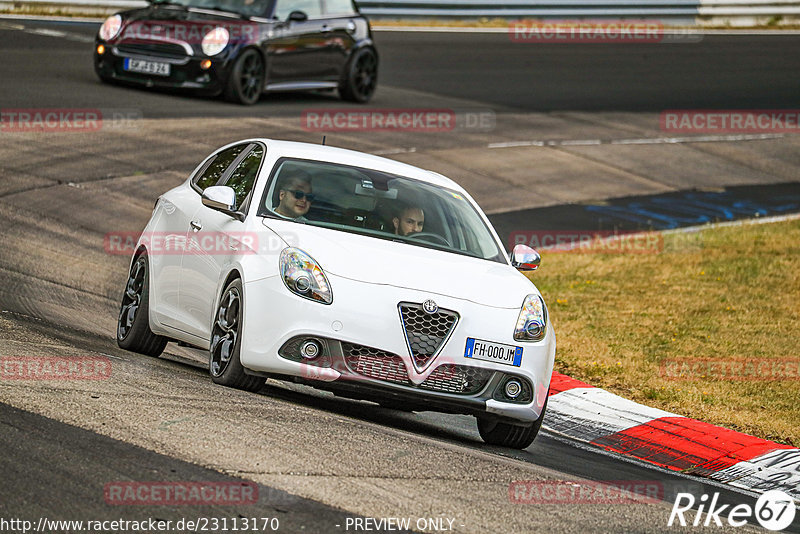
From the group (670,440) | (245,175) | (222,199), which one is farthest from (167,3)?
(670,440)

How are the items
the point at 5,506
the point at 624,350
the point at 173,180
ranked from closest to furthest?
the point at 5,506
the point at 624,350
the point at 173,180

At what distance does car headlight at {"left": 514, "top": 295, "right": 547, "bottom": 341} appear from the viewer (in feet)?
24.5

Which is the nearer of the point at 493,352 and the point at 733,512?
the point at 733,512

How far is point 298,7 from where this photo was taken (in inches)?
806

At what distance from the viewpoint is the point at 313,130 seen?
62.3 ft

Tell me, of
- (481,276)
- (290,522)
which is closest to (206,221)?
(481,276)

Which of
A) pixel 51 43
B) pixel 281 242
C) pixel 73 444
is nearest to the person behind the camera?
pixel 73 444

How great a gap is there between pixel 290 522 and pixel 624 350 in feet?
19.3

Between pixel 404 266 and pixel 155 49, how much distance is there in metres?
12.4

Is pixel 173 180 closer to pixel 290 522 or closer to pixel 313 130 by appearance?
pixel 313 130

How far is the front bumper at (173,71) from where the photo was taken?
19.0 m

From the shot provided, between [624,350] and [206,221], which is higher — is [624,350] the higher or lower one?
the lower one

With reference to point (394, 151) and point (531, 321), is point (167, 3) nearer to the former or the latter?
point (394, 151)

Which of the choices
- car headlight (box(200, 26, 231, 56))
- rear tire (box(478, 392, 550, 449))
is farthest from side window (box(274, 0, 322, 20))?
rear tire (box(478, 392, 550, 449))
